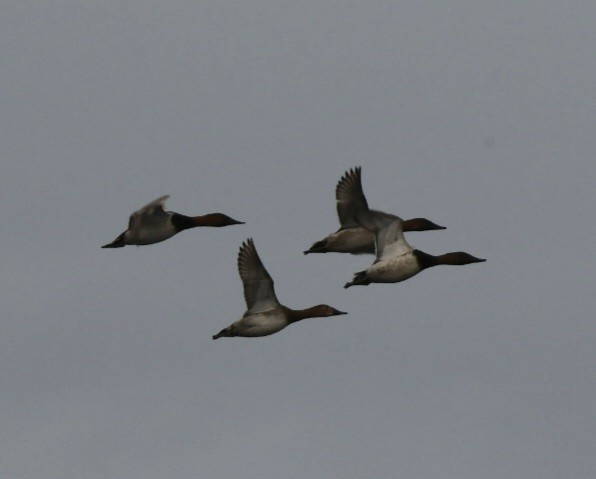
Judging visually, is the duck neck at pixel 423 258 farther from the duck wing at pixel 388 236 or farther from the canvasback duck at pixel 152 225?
the canvasback duck at pixel 152 225

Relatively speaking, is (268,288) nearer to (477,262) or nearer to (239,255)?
(239,255)

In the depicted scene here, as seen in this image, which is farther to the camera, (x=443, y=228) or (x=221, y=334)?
(x=443, y=228)

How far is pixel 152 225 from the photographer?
39.8m

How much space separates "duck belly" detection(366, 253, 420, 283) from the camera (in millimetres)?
38438

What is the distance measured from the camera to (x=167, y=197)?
39.5 m

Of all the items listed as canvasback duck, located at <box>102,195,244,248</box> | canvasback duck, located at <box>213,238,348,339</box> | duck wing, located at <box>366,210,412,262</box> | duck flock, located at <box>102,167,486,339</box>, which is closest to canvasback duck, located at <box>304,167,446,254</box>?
duck flock, located at <box>102,167,486,339</box>

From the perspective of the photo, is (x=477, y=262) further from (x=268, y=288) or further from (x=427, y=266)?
(x=268, y=288)

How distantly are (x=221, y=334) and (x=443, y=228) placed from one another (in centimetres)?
644

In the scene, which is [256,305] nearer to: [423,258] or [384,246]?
[384,246]

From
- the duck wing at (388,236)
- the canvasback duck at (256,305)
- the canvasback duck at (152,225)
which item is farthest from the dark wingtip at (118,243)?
the duck wing at (388,236)

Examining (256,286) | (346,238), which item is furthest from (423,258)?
(256,286)

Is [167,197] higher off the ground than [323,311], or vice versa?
[167,197]

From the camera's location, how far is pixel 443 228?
1684 inches

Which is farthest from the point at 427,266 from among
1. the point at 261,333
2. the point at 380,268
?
the point at 261,333
